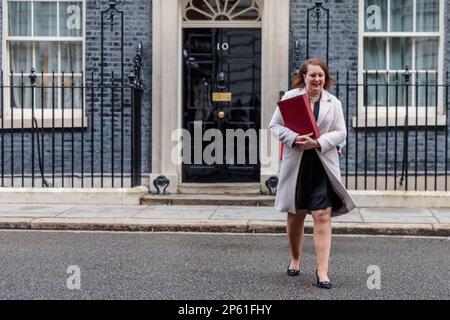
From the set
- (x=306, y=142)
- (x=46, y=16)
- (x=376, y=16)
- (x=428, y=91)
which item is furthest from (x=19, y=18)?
(x=306, y=142)

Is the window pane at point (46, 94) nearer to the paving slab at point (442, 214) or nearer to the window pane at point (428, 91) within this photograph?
the window pane at point (428, 91)

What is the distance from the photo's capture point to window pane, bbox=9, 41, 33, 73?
39.7 ft

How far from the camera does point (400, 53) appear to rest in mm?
11930

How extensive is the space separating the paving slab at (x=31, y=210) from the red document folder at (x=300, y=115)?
190 inches

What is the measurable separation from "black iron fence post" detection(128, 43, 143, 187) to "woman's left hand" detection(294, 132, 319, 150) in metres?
5.48

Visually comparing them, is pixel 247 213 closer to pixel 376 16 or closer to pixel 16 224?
pixel 16 224

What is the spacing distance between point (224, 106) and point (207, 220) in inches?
118

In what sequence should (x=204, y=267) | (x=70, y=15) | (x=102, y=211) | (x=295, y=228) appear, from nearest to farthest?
(x=295, y=228), (x=204, y=267), (x=102, y=211), (x=70, y=15)

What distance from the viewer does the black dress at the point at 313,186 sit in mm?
5965

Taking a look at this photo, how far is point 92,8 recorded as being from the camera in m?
11.8

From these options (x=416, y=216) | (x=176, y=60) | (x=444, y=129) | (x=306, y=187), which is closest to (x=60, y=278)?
(x=306, y=187)

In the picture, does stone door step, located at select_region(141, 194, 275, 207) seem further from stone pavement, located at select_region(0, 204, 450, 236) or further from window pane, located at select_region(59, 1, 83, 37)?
window pane, located at select_region(59, 1, 83, 37)
